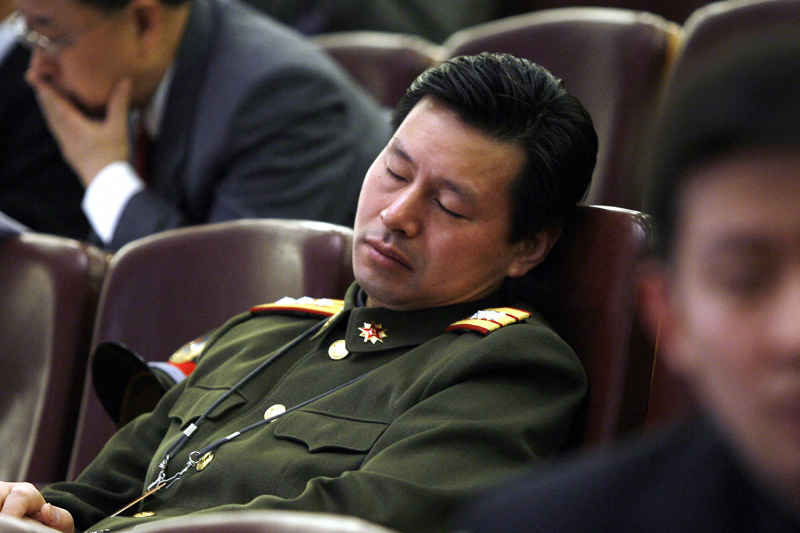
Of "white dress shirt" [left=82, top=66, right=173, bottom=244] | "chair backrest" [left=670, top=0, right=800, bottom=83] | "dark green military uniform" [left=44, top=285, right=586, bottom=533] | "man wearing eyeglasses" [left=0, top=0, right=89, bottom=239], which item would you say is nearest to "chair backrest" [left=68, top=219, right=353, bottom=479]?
"dark green military uniform" [left=44, top=285, right=586, bottom=533]

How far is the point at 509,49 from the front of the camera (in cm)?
245

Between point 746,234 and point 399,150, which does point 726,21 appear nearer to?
point 399,150

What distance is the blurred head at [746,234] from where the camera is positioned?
0.51 m

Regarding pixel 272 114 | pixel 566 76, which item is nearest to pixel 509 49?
pixel 566 76

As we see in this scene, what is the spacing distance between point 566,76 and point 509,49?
17 cm

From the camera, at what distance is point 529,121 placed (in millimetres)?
1372

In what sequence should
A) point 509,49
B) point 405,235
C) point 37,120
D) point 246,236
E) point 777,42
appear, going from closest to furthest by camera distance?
point 777,42
point 405,235
point 246,236
point 509,49
point 37,120

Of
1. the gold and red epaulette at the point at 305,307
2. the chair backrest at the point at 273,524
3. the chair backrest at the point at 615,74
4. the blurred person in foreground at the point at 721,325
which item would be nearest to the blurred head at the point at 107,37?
the chair backrest at the point at 615,74

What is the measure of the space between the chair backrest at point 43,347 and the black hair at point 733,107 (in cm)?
146

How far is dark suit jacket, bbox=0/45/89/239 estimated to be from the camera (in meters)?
2.72

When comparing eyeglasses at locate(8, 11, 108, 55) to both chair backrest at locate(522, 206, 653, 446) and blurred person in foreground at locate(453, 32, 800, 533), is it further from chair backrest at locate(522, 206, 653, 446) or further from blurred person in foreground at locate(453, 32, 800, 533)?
blurred person in foreground at locate(453, 32, 800, 533)

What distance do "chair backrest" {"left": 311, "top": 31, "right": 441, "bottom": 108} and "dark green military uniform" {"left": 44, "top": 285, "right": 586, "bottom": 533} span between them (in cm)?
150

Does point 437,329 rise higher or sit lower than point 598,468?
lower

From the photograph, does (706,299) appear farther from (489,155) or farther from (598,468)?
(489,155)
